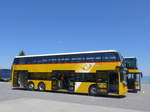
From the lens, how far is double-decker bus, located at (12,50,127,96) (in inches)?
628

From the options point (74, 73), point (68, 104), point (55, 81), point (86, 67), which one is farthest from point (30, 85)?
point (68, 104)

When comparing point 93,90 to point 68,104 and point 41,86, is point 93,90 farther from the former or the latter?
point 68,104

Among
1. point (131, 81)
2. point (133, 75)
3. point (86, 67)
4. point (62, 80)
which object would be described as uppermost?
point (86, 67)

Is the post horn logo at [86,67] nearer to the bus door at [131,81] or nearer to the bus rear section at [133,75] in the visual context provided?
the bus rear section at [133,75]

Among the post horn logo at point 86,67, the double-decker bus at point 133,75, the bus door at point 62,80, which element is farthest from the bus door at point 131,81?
the bus door at point 62,80

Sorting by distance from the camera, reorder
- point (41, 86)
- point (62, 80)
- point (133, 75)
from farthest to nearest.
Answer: point (133, 75)
point (41, 86)
point (62, 80)

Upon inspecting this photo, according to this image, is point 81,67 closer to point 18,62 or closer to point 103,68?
point 103,68

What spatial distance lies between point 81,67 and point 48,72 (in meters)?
3.68

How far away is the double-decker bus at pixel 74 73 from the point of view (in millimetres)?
15961

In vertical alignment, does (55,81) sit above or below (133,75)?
below

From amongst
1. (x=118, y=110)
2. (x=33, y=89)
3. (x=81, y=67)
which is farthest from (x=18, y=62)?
(x=118, y=110)

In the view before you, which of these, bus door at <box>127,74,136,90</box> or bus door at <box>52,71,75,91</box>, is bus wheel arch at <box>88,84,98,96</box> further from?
bus door at <box>127,74,136,90</box>

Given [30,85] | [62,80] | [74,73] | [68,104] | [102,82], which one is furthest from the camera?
[30,85]

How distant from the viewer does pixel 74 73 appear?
1792 centimetres
